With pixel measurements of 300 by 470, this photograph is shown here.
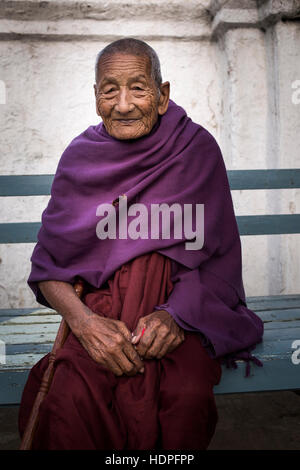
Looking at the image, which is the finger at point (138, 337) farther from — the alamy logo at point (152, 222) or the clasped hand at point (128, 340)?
the alamy logo at point (152, 222)

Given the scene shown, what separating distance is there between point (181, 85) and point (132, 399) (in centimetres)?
312

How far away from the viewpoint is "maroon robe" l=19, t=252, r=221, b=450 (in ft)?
4.64

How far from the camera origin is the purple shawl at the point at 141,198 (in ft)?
5.82

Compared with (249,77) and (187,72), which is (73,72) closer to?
(187,72)

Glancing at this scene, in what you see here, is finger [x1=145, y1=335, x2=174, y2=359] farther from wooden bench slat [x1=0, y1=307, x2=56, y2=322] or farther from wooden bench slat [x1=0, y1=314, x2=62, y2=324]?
wooden bench slat [x1=0, y1=307, x2=56, y2=322]

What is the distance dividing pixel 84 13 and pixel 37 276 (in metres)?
2.81

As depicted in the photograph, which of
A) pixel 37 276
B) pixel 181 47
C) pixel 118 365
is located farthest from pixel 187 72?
pixel 118 365

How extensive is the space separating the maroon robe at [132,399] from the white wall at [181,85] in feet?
7.87

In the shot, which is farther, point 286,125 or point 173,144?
point 286,125

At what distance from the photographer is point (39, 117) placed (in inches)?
154

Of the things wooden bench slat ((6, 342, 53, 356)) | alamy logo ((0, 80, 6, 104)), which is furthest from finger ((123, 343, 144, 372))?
alamy logo ((0, 80, 6, 104))

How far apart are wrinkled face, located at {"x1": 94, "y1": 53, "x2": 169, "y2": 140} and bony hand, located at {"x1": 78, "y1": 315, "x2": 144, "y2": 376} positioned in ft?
2.45

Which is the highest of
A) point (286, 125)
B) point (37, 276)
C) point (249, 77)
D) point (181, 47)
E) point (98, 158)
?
point (181, 47)

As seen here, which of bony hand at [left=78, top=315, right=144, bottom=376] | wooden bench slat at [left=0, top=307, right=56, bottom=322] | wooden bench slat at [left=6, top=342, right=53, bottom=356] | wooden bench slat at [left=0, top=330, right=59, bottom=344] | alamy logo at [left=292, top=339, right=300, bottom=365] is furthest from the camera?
wooden bench slat at [left=0, top=307, right=56, bottom=322]
